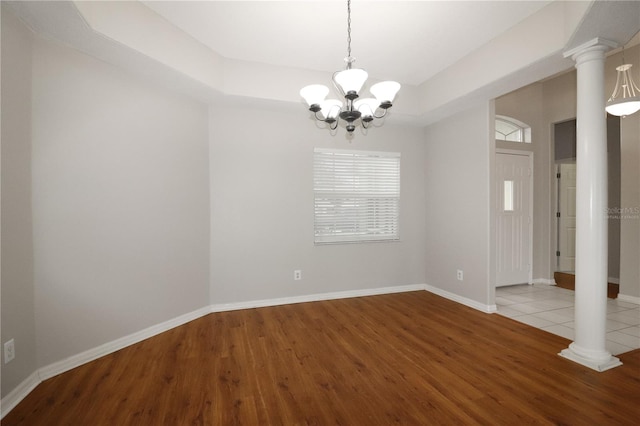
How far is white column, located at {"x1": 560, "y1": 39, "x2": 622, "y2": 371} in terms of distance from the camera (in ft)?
7.83

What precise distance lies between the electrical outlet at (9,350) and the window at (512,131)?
6.09 m

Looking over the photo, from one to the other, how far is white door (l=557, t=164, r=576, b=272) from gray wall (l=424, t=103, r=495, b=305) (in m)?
2.36

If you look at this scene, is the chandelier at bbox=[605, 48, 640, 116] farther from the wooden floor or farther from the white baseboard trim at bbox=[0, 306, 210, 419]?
the white baseboard trim at bbox=[0, 306, 210, 419]

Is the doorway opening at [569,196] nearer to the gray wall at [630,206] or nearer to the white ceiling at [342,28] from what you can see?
the gray wall at [630,206]

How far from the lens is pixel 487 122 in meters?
3.64

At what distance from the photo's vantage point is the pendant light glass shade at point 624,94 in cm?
334

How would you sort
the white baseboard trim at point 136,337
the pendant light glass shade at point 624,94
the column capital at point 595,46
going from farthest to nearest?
the pendant light glass shade at point 624,94 < the column capital at point 595,46 < the white baseboard trim at point 136,337

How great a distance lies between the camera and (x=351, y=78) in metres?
2.02

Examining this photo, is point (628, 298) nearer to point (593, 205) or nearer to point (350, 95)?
point (593, 205)

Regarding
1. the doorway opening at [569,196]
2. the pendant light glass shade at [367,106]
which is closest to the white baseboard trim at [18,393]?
the pendant light glass shade at [367,106]

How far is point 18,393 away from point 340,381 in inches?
84.7

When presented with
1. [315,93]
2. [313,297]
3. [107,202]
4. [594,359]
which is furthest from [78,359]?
[594,359]

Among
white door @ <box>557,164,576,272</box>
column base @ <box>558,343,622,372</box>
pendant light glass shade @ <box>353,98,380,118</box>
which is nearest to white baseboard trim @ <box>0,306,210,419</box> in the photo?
pendant light glass shade @ <box>353,98,380,118</box>

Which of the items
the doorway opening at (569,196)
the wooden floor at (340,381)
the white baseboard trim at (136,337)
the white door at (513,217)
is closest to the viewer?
the wooden floor at (340,381)
